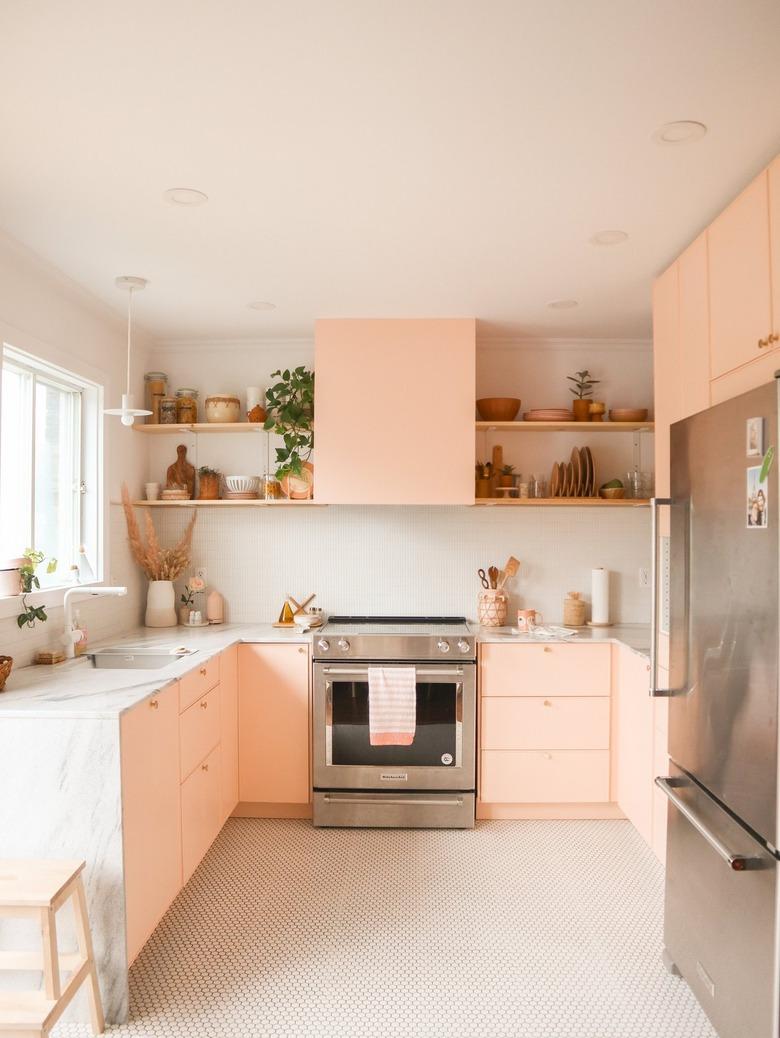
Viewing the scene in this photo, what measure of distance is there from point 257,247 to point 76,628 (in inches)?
69.7

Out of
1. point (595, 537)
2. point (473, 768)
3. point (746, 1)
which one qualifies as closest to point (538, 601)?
point (595, 537)

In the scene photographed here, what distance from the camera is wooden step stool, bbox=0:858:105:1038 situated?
5.84 feet

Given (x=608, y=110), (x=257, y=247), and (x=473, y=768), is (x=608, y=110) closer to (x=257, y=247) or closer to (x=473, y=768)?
(x=257, y=247)

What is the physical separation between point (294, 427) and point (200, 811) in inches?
75.6

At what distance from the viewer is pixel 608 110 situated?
183 centimetres

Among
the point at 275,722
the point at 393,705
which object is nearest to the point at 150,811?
the point at 275,722

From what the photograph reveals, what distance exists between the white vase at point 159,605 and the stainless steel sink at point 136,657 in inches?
26.1

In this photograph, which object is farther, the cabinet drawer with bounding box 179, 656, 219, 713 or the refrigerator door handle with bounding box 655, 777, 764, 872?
the cabinet drawer with bounding box 179, 656, 219, 713

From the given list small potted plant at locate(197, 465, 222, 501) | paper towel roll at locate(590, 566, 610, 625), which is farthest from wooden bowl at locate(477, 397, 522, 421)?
small potted plant at locate(197, 465, 222, 501)

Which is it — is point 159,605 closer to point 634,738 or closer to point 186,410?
point 186,410

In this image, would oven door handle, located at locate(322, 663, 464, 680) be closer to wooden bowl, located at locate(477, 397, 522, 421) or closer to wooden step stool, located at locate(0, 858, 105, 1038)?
wooden bowl, located at locate(477, 397, 522, 421)

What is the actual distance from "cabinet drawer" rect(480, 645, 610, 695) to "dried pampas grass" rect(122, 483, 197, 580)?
1.77 meters

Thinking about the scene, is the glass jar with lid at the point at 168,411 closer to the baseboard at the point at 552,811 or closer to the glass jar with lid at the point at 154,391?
the glass jar with lid at the point at 154,391

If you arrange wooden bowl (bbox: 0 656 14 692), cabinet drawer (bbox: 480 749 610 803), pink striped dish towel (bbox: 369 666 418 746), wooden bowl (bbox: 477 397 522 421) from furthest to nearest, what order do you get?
wooden bowl (bbox: 477 397 522 421)
cabinet drawer (bbox: 480 749 610 803)
pink striped dish towel (bbox: 369 666 418 746)
wooden bowl (bbox: 0 656 14 692)
